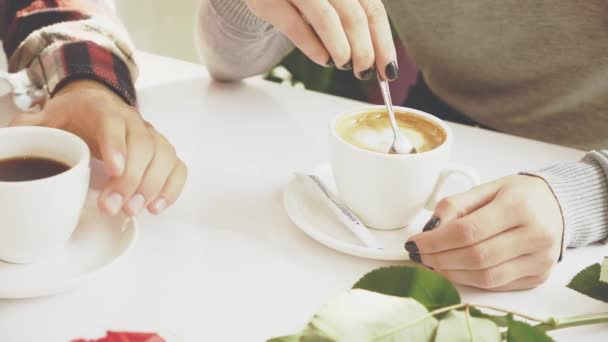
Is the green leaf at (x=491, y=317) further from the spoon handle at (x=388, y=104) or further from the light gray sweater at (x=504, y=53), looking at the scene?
the light gray sweater at (x=504, y=53)

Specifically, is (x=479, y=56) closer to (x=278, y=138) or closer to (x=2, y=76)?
(x=278, y=138)

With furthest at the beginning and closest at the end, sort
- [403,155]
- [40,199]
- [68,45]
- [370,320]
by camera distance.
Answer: [68,45], [403,155], [40,199], [370,320]

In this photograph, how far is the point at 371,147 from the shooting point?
2.39 ft

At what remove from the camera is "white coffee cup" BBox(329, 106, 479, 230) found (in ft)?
2.24

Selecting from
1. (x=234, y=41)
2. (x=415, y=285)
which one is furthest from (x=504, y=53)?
(x=415, y=285)

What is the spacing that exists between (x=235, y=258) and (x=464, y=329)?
33 centimetres

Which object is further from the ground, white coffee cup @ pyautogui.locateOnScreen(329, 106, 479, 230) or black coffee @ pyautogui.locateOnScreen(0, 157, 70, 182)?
black coffee @ pyautogui.locateOnScreen(0, 157, 70, 182)

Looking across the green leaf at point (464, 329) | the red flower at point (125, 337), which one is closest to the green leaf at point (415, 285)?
the green leaf at point (464, 329)

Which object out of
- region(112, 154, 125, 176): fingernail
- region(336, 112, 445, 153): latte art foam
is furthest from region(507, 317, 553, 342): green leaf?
region(112, 154, 125, 176): fingernail

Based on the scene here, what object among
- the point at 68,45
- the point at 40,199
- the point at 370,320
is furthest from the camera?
the point at 68,45

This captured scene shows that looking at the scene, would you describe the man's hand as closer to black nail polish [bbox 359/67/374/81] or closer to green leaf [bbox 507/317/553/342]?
black nail polish [bbox 359/67/374/81]

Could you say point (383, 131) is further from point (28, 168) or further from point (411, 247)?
point (28, 168)

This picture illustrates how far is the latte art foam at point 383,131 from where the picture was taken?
737 millimetres

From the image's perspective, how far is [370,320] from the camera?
375 millimetres
